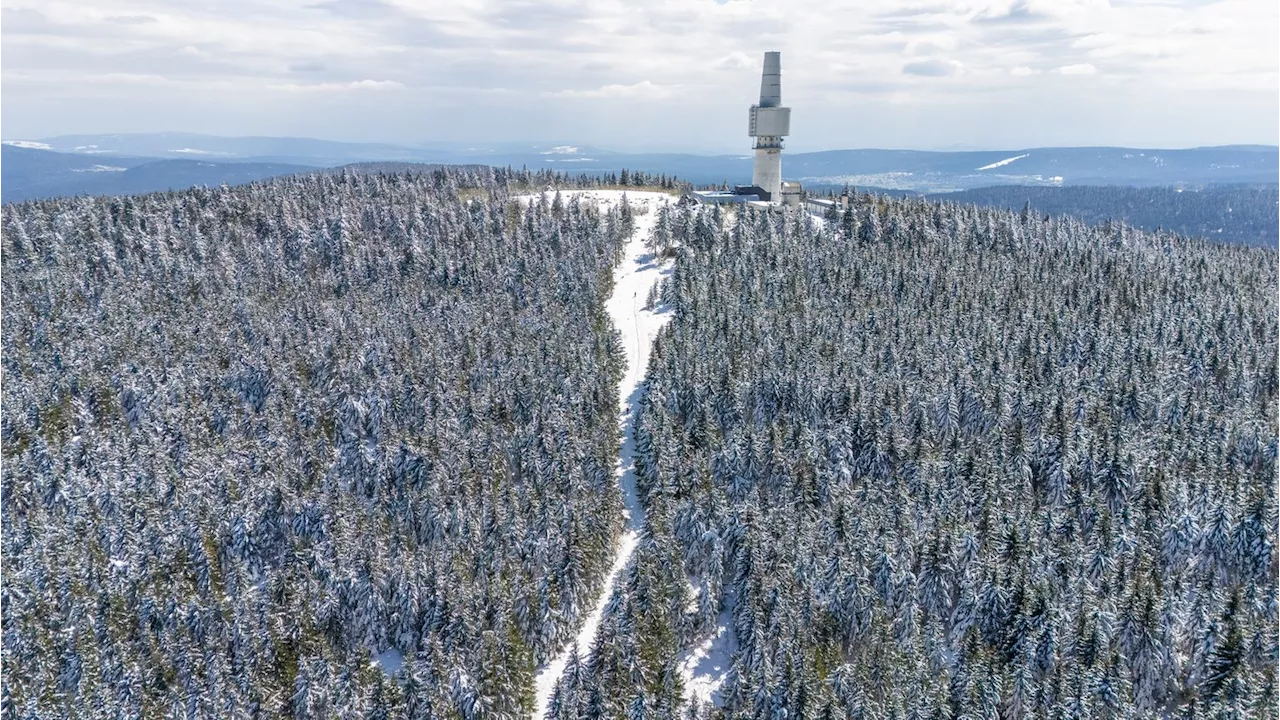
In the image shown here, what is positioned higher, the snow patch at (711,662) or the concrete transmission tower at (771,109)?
the concrete transmission tower at (771,109)

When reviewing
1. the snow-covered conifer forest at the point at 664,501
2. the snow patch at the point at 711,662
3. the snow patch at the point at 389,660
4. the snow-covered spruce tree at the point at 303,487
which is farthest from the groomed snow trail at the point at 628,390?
the snow patch at the point at 389,660

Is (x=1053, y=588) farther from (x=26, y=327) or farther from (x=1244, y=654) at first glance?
(x=26, y=327)

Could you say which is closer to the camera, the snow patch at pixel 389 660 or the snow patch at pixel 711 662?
the snow patch at pixel 711 662

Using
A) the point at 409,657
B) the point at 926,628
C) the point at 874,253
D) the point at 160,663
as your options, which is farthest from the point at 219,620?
the point at 874,253

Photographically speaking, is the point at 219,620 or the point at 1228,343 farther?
the point at 1228,343

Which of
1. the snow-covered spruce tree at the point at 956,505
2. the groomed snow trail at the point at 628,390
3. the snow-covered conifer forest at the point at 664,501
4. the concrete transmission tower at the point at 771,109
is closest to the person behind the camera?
the snow-covered spruce tree at the point at 956,505

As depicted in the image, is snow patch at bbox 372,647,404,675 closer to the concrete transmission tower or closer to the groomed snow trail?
the groomed snow trail

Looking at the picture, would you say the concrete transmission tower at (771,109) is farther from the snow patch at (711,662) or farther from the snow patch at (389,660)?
the snow patch at (389,660)

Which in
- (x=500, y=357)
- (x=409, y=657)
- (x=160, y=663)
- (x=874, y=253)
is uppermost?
→ (x=874, y=253)
